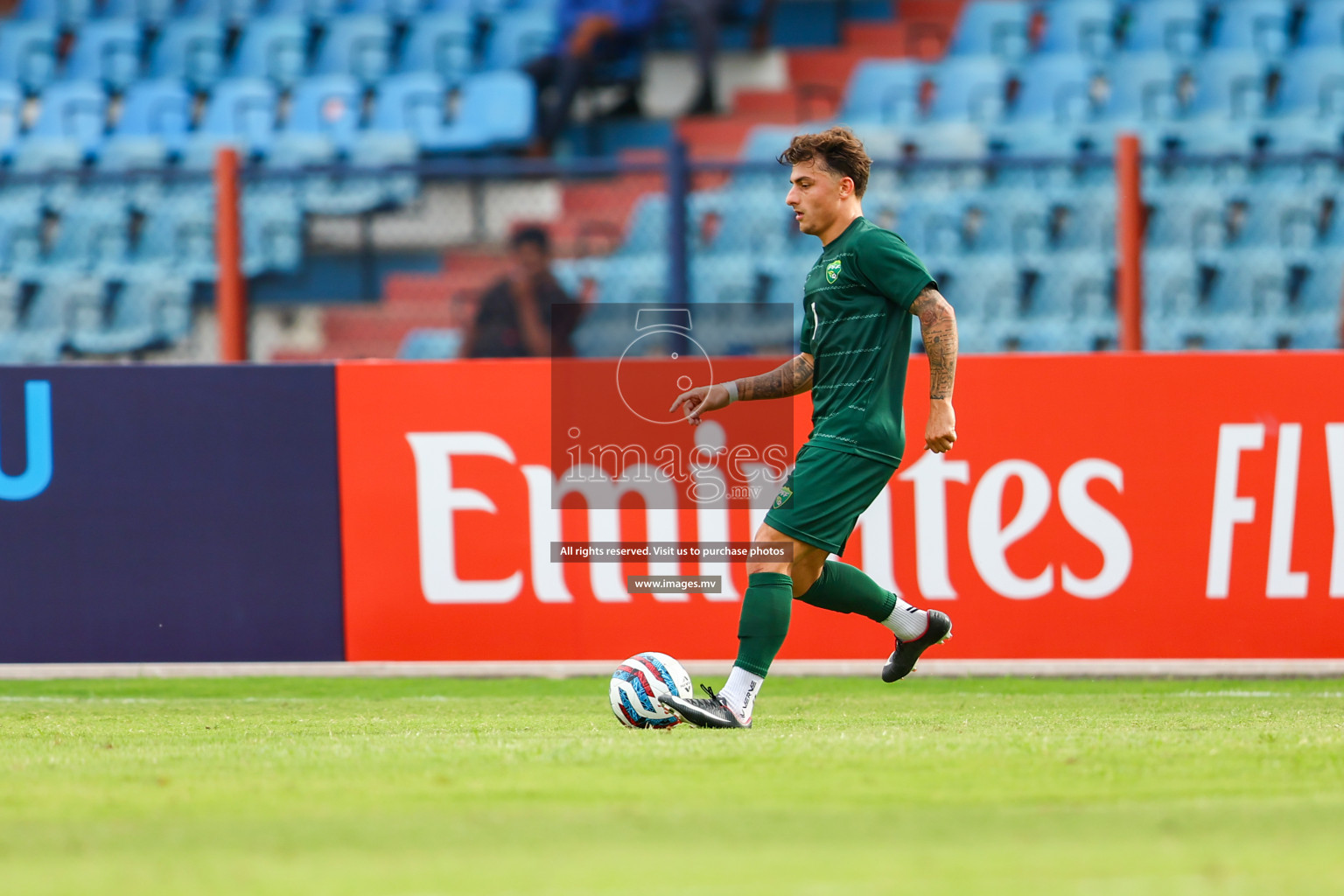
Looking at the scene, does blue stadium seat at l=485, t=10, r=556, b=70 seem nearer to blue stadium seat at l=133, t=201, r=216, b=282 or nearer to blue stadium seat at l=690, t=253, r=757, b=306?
blue stadium seat at l=133, t=201, r=216, b=282

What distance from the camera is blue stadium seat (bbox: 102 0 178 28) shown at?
17281 mm

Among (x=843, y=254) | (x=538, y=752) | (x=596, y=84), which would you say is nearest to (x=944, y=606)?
(x=843, y=254)

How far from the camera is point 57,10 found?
1756cm

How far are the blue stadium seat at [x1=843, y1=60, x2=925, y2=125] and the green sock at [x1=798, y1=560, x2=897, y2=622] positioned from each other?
8.94 m

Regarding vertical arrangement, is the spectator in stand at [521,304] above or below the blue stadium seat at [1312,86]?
below

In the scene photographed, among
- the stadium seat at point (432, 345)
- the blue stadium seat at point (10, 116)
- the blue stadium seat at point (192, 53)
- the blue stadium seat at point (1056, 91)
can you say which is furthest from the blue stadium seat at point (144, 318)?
the blue stadium seat at point (1056, 91)

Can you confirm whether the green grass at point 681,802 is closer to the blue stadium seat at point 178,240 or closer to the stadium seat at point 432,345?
the stadium seat at point 432,345

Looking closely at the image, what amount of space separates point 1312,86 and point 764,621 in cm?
1035

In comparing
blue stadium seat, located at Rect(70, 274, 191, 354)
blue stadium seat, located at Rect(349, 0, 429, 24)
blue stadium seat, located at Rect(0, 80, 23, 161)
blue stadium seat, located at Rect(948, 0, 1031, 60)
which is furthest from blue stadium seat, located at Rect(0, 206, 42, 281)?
blue stadium seat, located at Rect(948, 0, 1031, 60)

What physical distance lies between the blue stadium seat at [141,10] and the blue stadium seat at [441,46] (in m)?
2.90

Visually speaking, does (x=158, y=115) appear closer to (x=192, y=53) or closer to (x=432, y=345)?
(x=192, y=53)

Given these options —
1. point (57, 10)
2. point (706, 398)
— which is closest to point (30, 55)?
point (57, 10)

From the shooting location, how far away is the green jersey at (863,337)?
5.79 metres

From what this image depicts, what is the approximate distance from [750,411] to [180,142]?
8.66m
